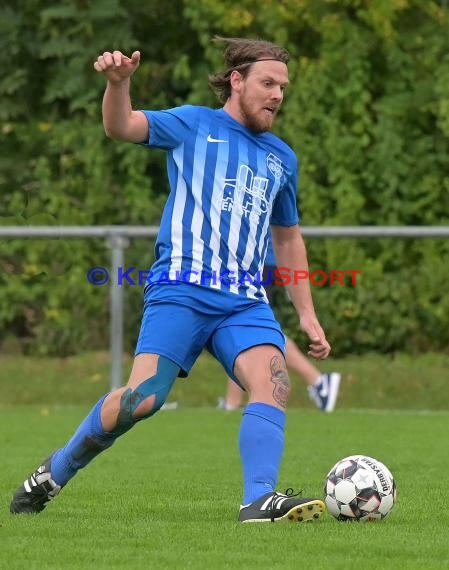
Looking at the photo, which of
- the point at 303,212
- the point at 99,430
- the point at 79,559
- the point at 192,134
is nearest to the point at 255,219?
the point at 192,134

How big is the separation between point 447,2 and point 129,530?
411 inches

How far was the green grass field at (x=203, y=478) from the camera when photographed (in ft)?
15.5

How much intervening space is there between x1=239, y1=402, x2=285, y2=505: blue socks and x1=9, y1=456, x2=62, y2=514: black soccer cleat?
0.80 metres

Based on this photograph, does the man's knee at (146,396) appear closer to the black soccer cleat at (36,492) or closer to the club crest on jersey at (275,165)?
the black soccer cleat at (36,492)

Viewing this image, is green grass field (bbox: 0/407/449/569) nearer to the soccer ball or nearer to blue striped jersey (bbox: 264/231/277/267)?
the soccer ball

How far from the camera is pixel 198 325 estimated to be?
18.6 ft

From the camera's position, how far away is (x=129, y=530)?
210 inches

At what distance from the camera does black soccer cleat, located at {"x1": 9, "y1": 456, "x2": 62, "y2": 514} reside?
579 cm

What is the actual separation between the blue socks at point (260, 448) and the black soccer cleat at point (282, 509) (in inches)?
2.2

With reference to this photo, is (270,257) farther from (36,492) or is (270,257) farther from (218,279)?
(36,492)

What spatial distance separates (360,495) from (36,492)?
132 centimetres

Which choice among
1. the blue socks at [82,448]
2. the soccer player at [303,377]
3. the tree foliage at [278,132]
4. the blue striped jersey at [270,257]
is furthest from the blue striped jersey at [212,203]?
the tree foliage at [278,132]

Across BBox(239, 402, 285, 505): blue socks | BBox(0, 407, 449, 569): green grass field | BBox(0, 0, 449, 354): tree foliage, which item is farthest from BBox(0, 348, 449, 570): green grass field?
BBox(0, 0, 449, 354): tree foliage

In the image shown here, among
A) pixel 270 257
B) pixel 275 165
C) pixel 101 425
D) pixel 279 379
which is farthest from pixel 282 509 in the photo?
pixel 270 257
